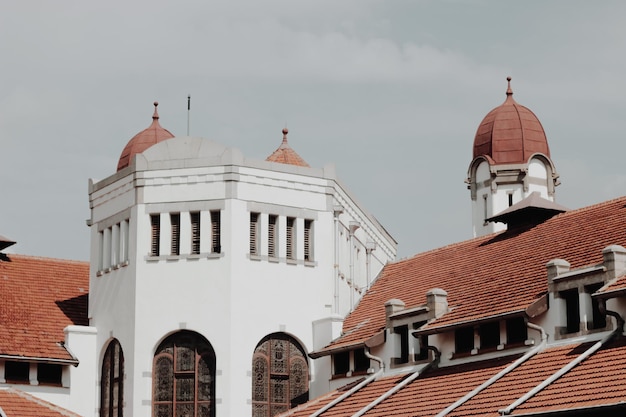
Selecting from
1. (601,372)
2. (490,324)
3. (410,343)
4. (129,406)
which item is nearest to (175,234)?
(129,406)

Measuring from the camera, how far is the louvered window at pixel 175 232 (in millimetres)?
43125

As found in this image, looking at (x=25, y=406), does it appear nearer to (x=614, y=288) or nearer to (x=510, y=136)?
(x=614, y=288)

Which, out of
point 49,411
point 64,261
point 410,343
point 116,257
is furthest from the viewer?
point 64,261

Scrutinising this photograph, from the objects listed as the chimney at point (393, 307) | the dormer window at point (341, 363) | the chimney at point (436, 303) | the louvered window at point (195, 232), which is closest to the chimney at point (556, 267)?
the chimney at point (436, 303)

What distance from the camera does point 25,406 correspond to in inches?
1634

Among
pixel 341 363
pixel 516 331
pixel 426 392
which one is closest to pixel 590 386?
pixel 516 331

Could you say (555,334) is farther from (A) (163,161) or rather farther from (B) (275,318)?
(A) (163,161)

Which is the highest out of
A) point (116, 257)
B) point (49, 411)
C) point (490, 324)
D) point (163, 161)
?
point (163, 161)

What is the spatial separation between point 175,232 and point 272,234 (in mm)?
3401

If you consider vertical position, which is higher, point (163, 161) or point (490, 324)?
point (163, 161)

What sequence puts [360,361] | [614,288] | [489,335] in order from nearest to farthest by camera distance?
[614,288] < [489,335] < [360,361]

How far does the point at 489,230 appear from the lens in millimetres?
68125

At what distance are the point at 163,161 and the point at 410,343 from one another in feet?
36.4

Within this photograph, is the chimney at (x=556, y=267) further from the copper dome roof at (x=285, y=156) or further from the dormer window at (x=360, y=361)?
the copper dome roof at (x=285, y=156)
